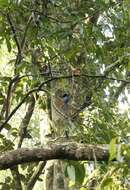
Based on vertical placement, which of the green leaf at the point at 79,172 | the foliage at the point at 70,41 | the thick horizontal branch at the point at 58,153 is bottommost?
the green leaf at the point at 79,172

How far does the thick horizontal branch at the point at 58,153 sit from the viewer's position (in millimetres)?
1848

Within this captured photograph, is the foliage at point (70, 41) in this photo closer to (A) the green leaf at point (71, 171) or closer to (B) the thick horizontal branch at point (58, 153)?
(B) the thick horizontal branch at point (58, 153)

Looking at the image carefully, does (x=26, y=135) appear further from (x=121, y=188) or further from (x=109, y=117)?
(x=121, y=188)

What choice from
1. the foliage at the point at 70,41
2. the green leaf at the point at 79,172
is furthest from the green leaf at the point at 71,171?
the foliage at the point at 70,41

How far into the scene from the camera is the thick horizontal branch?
6.06 ft

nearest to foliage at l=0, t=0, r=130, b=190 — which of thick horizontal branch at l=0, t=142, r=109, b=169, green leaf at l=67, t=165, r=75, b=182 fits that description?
thick horizontal branch at l=0, t=142, r=109, b=169

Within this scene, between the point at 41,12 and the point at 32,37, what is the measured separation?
0.15 m

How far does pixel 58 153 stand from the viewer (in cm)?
189

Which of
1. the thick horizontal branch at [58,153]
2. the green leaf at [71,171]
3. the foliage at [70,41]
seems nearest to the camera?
the green leaf at [71,171]

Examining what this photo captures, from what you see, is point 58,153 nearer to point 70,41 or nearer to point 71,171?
point 71,171

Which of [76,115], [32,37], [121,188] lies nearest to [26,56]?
[32,37]

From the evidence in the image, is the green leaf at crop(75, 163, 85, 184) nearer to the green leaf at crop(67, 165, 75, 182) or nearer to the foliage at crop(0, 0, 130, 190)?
the green leaf at crop(67, 165, 75, 182)

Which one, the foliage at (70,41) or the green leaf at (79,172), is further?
the foliage at (70,41)

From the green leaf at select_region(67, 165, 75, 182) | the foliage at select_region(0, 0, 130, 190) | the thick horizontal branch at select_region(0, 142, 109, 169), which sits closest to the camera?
the green leaf at select_region(67, 165, 75, 182)
